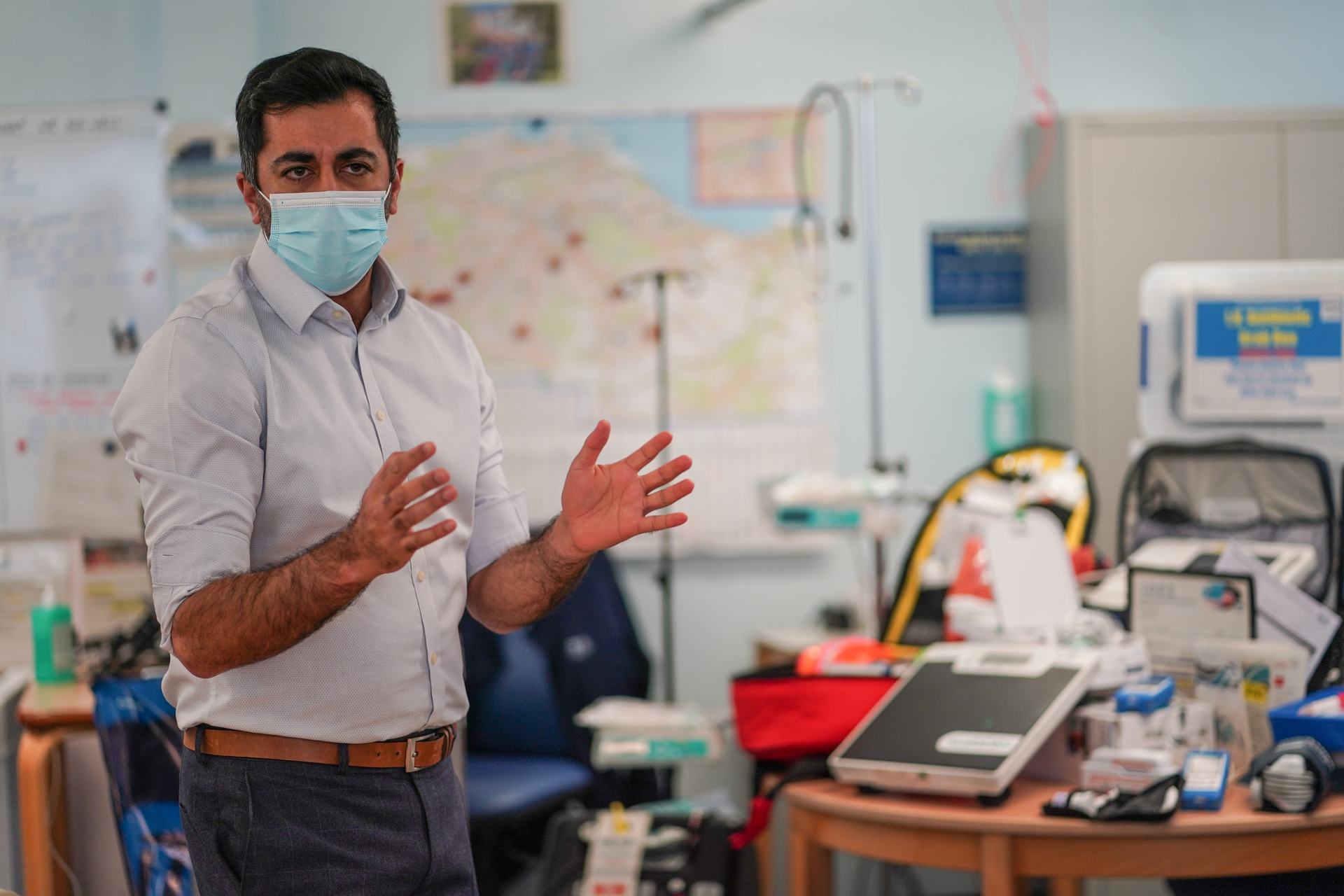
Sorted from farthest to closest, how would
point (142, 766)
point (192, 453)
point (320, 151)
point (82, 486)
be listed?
point (82, 486) → point (142, 766) → point (320, 151) → point (192, 453)

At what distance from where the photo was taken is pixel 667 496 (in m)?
1.51

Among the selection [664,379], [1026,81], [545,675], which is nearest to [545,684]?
[545,675]

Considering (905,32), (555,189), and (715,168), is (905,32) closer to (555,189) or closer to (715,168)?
(715,168)

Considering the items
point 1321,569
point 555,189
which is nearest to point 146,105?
point 555,189

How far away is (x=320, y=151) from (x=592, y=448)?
1.45 feet

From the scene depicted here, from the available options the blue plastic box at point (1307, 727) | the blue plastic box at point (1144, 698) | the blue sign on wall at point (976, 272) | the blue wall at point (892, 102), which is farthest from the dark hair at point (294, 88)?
the blue sign on wall at point (976, 272)

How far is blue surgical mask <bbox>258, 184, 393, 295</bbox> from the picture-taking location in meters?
1.48

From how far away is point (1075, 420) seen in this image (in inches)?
151

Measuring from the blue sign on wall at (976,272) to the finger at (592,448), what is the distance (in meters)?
2.84

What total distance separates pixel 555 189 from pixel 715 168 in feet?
1.59

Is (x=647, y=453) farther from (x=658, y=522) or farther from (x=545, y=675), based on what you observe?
(x=545, y=675)

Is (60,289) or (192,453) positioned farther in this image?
(60,289)

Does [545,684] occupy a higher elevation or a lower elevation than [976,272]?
lower

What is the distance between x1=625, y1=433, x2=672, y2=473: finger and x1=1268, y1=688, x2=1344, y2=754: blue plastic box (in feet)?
3.64
